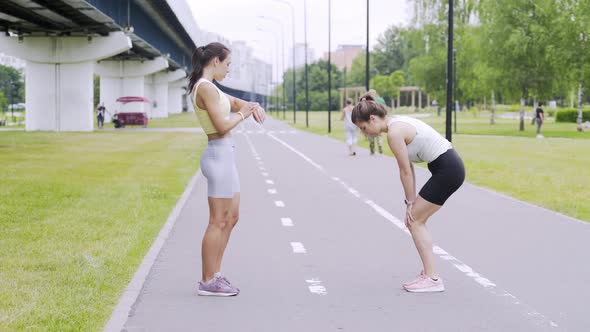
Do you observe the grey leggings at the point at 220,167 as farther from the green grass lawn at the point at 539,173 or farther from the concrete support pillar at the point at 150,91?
the concrete support pillar at the point at 150,91

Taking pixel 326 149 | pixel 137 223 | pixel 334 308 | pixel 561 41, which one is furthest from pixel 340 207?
pixel 561 41

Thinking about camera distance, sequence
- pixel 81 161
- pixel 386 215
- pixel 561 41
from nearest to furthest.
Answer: pixel 386 215, pixel 81 161, pixel 561 41

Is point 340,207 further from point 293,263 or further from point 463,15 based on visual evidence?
point 463,15

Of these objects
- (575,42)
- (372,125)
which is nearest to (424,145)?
(372,125)

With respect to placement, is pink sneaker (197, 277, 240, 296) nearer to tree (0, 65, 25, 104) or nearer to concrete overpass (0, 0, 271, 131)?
concrete overpass (0, 0, 271, 131)

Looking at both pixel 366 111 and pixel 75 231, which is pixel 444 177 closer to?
pixel 366 111

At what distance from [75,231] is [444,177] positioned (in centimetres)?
512

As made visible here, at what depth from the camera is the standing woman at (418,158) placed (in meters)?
6.36

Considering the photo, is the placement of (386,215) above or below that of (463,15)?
below

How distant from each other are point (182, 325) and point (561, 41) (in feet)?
139

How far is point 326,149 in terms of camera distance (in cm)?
2927

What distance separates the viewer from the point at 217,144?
630cm

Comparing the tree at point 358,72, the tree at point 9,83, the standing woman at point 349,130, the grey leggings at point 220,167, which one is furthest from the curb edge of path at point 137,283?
the tree at point 358,72

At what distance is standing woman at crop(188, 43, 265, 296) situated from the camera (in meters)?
6.16
